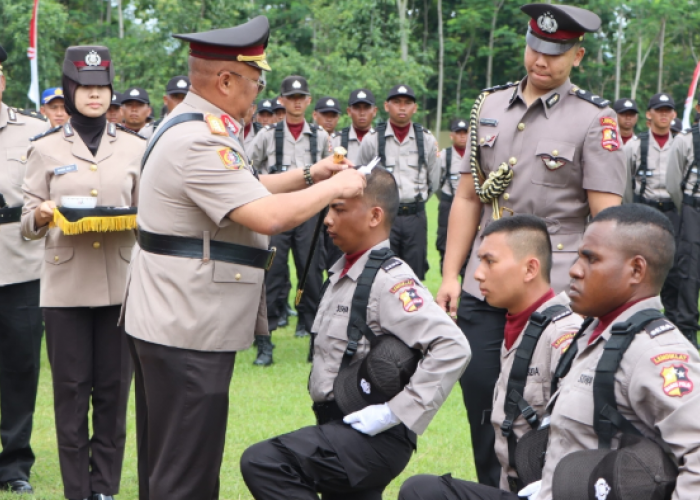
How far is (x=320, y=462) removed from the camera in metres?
3.60

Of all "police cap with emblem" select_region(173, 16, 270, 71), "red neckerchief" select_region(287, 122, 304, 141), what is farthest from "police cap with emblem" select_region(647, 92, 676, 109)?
"police cap with emblem" select_region(173, 16, 270, 71)

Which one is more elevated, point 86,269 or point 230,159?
point 230,159

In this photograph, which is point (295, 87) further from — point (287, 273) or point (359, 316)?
point (359, 316)

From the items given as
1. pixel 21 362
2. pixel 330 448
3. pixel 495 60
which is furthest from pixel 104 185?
pixel 495 60

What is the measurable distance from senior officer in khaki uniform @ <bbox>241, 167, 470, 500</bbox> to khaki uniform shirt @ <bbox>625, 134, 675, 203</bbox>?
7722 mm

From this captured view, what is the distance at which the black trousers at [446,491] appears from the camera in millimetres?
3328

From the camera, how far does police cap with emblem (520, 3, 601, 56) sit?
4.13 m

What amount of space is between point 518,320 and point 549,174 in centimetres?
81

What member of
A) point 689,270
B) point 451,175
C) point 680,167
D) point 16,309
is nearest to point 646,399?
point 16,309

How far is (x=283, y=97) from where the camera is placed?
400 inches

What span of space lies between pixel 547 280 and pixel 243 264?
1.22 m

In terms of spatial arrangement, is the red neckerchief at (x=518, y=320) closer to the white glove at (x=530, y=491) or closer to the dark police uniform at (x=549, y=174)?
the dark police uniform at (x=549, y=174)

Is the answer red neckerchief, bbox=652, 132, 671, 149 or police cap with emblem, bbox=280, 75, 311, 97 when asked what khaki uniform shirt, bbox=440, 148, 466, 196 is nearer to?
red neckerchief, bbox=652, 132, 671, 149

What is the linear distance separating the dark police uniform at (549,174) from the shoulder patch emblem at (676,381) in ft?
4.74
